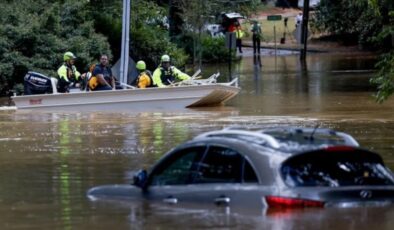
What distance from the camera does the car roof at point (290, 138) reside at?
29.3ft

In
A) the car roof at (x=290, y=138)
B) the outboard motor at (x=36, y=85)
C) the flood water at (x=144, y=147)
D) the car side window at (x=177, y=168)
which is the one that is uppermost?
the car roof at (x=290, y=138)

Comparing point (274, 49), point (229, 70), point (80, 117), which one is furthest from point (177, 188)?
point (274, 49)

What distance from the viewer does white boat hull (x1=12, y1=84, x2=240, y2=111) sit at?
26906mm

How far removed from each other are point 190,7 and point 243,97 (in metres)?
15.9

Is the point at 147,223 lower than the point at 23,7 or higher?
lower

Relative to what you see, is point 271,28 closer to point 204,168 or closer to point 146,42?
point 146,42

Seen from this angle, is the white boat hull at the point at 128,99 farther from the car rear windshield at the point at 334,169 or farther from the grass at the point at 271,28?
the grass at the point at 271,28

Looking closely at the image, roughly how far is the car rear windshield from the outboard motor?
19.4 m

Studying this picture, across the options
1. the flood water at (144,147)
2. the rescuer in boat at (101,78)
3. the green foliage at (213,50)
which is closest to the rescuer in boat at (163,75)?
the rescuer in boat at (101,78)

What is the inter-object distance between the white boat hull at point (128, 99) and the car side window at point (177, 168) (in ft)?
55.3

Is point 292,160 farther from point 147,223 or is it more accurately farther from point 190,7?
point 190,7

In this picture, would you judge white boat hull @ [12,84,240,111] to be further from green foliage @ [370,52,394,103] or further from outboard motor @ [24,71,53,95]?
green foliage @ [370,52,394,103]

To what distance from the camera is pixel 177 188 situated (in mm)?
9688

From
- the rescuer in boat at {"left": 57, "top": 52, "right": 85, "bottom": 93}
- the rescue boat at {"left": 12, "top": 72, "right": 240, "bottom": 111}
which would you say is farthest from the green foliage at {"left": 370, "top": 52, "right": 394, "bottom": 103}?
the rescuer in boat at {"left": 57, "top": 52, "right": 85, "bottom": 93}
